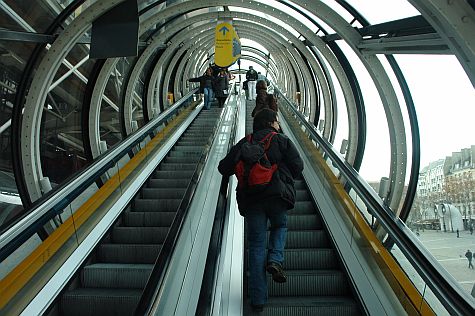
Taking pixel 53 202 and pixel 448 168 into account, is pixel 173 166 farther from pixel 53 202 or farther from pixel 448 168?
pixel 448 168

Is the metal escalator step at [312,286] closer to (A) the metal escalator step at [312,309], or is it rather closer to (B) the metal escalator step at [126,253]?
(A) the metal escalator step at [312,309]

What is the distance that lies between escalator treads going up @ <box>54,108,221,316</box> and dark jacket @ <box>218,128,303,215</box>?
4.34 feet

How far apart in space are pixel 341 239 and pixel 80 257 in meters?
2.49

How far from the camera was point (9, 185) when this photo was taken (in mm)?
8578

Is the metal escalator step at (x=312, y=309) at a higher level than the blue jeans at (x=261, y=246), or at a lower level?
lower

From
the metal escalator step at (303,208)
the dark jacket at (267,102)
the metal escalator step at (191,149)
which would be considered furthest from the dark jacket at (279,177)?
the metal escalator step at (191,149)

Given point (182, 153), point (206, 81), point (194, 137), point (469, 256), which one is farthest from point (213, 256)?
point (206, 81)

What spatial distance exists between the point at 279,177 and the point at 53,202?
1926mm

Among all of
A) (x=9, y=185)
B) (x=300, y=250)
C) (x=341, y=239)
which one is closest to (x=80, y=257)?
(x=300, y=250)

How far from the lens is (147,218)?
6.04m

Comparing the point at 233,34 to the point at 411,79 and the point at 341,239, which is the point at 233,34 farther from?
the point at 341,239

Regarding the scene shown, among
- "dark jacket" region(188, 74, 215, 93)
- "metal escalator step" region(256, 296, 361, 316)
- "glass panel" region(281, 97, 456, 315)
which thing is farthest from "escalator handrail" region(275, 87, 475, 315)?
"dark jacket" region(188, 74, 215, 93)

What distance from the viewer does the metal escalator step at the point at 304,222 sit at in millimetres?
5586

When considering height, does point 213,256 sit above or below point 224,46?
below
